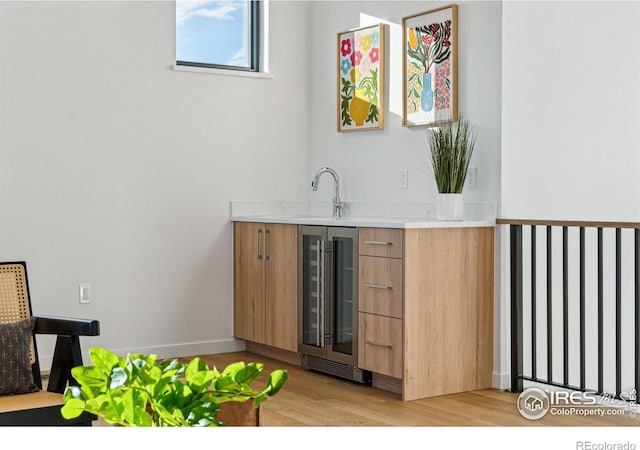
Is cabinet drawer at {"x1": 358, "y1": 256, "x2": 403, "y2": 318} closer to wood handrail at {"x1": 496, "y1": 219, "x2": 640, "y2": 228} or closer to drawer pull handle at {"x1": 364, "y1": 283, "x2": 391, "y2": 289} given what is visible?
drawer pull handle at {"x1": 364, "y1": 283, "x2": 391, "y2": 289}

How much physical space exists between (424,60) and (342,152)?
926mm

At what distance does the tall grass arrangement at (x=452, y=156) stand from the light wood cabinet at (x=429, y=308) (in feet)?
0.83

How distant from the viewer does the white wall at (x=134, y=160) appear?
4820 millimetres

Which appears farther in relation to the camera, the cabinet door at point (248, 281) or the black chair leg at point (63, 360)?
the cabinet door at point (248, 281)

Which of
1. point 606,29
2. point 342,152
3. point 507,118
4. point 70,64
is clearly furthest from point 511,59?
point 70,64

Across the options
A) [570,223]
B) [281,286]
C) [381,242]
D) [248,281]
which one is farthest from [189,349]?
[570,223]

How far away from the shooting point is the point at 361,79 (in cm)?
529

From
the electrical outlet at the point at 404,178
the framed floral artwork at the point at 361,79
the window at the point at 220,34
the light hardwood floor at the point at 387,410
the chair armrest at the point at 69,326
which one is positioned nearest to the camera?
the chair armrest at the point at 69,326

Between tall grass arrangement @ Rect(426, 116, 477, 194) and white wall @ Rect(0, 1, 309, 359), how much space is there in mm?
1471

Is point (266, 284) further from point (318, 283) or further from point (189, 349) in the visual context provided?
point (189, 349)

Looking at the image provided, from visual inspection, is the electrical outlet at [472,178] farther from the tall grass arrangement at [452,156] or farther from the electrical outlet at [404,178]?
the electrical outlet at [404,178]

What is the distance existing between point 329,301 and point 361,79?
1425mm

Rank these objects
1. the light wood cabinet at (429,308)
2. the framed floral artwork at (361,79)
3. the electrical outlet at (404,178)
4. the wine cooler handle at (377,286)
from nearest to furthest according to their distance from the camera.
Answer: the light wood cabinet at (429,308), the wine cooler handle at (377,286), the electrical outlet at (404,178), the framed floral artwork at (361,79)

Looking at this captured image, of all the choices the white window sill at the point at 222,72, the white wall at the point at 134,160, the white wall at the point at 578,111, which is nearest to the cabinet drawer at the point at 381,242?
the white wall at the point at 578,111
